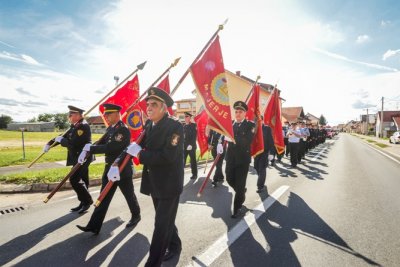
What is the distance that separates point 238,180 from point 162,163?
2.40 m

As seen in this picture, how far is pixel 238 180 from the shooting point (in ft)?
16.0

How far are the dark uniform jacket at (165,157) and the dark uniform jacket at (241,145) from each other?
2075 mm

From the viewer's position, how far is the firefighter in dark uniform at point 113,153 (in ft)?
12.8

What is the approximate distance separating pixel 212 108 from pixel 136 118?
356cm

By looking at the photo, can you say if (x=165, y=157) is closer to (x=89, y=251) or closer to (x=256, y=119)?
(x=89, y=251)

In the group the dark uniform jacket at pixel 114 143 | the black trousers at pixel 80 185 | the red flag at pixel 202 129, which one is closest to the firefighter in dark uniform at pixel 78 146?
the black trousers at pixel 80 185

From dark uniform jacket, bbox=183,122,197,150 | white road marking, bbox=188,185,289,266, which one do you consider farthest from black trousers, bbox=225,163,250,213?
dark uniform jacket, bbox=183,122,197,150

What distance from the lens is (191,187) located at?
23.6ft

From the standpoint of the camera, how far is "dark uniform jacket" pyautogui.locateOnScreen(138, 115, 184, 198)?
9.26ft

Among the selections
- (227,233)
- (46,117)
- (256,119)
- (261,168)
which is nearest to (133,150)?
(227,233)

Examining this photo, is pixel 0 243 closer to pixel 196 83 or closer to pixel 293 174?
pixel 196 83

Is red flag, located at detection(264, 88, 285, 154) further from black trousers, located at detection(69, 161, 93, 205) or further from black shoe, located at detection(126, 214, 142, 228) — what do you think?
black trousers, located at detection(69, 161, 93, 205)

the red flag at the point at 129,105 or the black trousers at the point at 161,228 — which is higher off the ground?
the red flag at the point at 129,105

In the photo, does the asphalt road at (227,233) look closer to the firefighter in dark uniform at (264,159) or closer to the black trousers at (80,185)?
the black trousers at (80,185)
